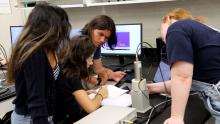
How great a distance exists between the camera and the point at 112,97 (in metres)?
1.76

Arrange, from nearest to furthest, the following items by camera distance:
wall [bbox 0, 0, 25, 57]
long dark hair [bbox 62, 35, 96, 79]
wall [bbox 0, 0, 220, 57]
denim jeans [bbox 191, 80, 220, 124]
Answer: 1. denim jeans [bbox 191, 80, 220, 124]
2. long dark hair [bbox 62, 35, 96, 79]
3. wall [bbox 0, 0, 220, 57]
4. wall [bbox 0, 0, 25, 57]

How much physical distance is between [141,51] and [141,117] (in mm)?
1174

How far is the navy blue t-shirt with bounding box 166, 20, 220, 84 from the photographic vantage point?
4.05ft

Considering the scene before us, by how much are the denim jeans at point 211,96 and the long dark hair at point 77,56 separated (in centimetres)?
69

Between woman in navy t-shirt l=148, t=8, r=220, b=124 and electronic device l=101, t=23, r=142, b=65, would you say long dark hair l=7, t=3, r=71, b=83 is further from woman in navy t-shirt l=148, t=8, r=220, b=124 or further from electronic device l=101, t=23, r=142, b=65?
electronic device l=101, t=23, r=142, b=65

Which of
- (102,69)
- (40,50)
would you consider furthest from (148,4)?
(40,50)

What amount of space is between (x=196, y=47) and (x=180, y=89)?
0.21 m

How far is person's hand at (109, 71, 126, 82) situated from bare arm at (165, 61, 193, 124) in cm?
94

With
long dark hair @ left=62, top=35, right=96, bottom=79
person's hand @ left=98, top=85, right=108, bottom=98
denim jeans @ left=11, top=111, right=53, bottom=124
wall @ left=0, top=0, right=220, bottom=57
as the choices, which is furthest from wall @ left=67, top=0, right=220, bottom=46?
denim jeans @ left=11, top=111, right=53, bottom=124

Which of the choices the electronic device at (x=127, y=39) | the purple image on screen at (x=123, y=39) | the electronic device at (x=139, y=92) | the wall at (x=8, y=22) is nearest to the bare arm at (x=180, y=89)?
the electronic device at (x=139, y=92)

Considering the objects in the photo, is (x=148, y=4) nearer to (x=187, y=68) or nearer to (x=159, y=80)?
(x=159, y=80)

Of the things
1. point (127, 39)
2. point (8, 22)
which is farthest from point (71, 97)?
point (8, 22)

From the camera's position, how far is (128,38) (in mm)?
2588

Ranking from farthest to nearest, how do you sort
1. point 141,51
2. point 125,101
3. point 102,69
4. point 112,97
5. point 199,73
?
point 141,51
point 102,69
point 112,97
point 125,101
point 199,73
